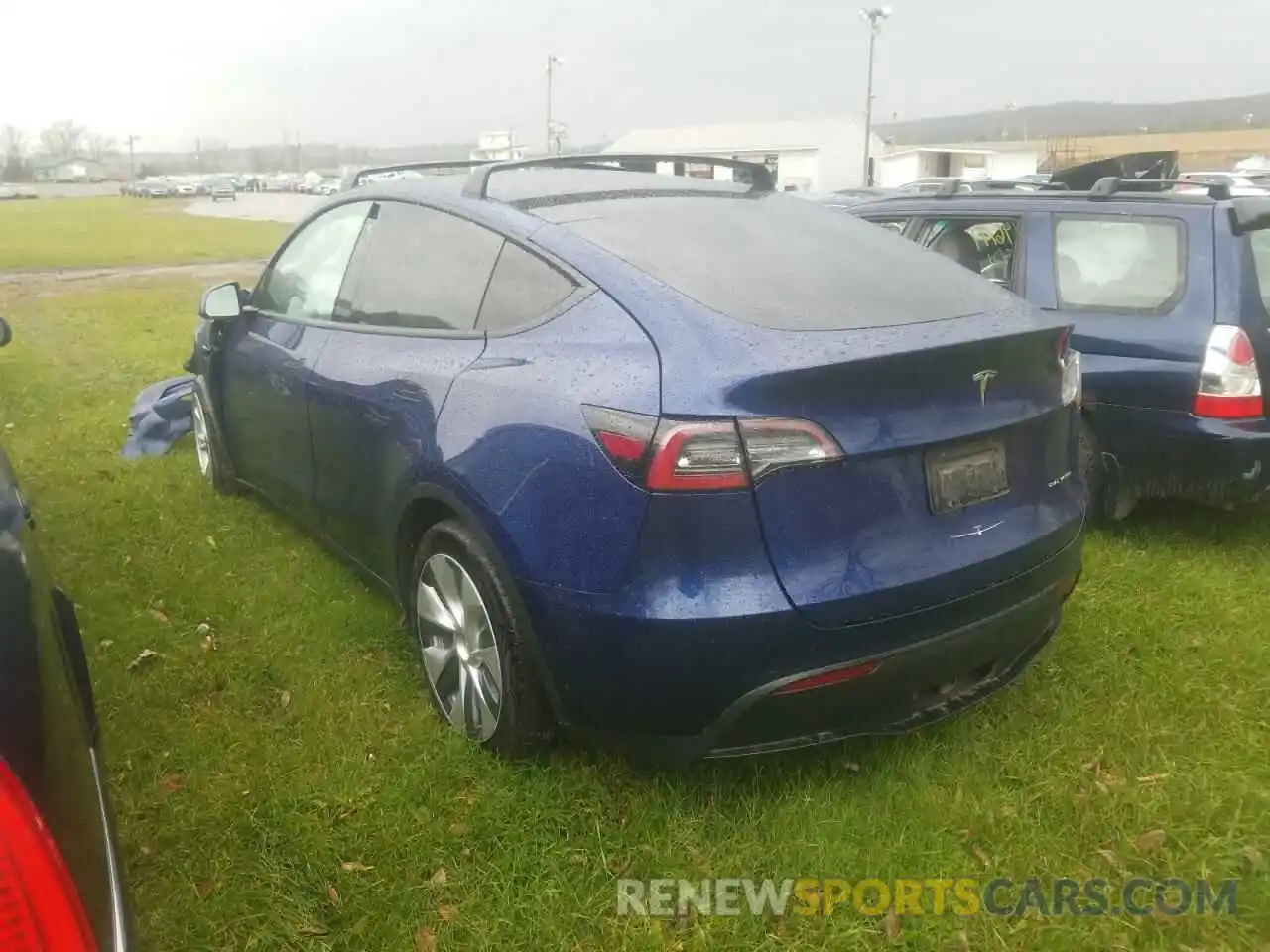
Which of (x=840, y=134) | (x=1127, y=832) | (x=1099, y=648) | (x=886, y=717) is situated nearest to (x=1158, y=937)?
(x=1127, y=832)

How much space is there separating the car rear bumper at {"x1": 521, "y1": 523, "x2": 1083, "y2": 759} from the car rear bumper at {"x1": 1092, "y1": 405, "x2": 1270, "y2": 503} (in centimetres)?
182

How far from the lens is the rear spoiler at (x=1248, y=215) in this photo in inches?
164

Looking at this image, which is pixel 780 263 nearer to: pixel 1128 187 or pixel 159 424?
pixel 1128 187

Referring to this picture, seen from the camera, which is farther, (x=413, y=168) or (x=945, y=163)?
(x=945, y=163)

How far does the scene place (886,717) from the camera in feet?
8.62

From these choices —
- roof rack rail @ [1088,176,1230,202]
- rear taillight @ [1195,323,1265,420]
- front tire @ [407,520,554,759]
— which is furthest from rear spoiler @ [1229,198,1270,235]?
front tire @ [407,520,554,759]

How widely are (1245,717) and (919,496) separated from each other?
1.57m

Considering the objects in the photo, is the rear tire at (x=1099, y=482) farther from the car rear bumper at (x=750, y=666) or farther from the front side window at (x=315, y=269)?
the front side window at (x=315, y=269)

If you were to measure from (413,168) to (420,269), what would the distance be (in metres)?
1.09

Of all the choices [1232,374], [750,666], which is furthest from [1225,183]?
[750,666]

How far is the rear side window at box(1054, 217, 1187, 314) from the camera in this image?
4.34m

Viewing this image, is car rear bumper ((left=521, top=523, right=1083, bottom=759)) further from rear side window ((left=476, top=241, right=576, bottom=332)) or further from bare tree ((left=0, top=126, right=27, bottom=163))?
bare tree ((left=0, top=126, right=27, bottom=163))

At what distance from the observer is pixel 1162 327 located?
4.23 metres

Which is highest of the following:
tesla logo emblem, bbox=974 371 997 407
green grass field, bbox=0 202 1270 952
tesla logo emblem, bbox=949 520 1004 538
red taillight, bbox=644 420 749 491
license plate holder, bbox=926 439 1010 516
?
tesla logo emblem, bbox=974 371 997 407
